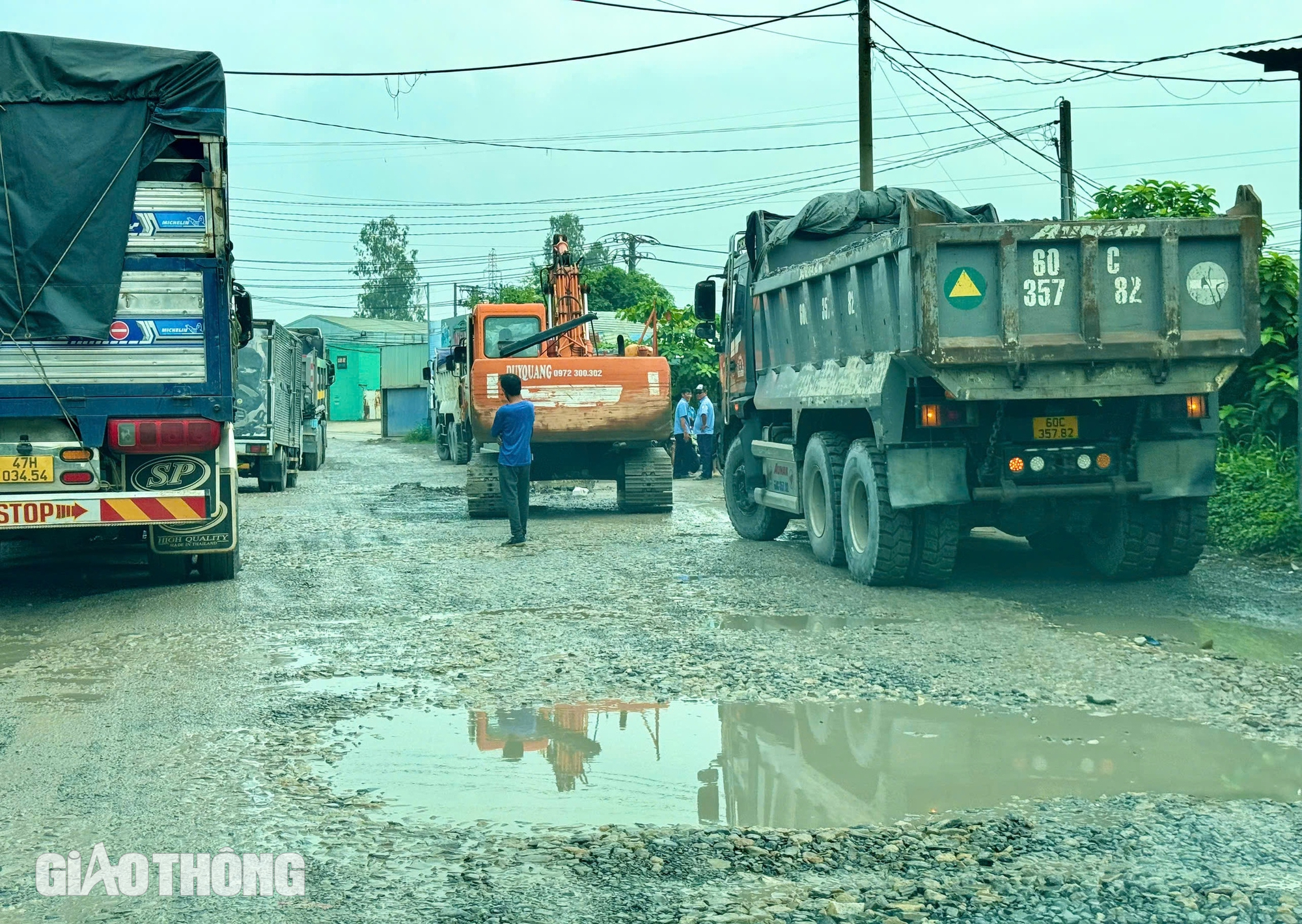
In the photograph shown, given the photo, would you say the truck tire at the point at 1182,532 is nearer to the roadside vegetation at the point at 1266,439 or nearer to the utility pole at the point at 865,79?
the roadside vegetation at the point at 1266,439

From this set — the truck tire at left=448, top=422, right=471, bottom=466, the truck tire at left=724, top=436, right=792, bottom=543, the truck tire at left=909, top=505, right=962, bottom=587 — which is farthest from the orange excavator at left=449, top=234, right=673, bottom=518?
the truck tire at left=448, top=422, right=471, bottom=466

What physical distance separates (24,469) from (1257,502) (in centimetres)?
965

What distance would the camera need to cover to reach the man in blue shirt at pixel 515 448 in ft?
45.7

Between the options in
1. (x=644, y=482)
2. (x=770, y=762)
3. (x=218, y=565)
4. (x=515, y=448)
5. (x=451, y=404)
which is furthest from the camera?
(x=451, y=404)

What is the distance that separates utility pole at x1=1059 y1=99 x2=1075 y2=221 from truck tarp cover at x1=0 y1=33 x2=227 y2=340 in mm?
20471

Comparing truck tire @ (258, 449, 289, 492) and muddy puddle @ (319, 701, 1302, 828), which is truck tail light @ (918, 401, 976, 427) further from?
truck tire @ (258, 449, 289, 492)

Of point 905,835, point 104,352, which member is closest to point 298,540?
point 104,352

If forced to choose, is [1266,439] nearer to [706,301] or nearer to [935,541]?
[935,541]

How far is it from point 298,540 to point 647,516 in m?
4.49

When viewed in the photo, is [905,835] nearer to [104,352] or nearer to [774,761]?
[774,761]

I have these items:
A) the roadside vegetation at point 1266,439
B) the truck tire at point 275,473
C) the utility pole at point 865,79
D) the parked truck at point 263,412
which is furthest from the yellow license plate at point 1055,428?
the truck tire at point 275,473

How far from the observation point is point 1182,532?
10.0 meters

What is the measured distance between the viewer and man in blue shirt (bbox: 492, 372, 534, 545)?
548 inches
